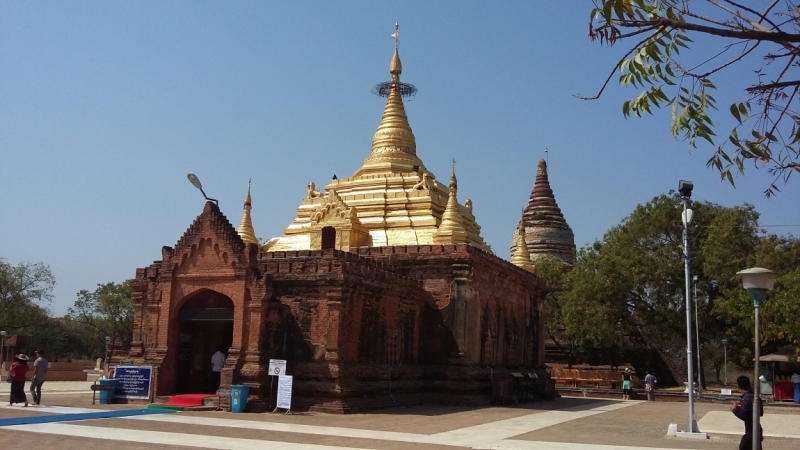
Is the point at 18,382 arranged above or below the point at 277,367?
below

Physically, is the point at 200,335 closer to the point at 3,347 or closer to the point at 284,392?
the point at 284,392

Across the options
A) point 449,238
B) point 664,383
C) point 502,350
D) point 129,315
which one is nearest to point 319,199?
point 449,238

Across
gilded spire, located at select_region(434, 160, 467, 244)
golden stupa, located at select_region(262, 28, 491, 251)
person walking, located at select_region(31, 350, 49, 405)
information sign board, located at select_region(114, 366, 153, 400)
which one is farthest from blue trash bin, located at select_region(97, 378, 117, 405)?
gilded spire, located at select_region(434, 160, 467, 244)

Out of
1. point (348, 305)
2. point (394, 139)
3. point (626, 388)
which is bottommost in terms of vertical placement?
point (626, 388)

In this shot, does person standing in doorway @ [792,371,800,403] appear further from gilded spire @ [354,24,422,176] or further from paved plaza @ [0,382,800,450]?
gilded spire @ [354,24,422,176]

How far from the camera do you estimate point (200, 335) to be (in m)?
26.0

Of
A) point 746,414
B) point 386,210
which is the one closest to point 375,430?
point 746,414

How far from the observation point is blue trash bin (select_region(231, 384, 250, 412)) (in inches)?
830

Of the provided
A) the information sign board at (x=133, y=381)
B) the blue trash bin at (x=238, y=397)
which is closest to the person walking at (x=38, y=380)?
the information sign board at (x=133, y=381)

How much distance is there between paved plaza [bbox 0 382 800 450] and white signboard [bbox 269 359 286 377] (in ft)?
3.54

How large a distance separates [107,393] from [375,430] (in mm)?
9522

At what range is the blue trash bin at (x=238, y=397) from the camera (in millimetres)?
21094

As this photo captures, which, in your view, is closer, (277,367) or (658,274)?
(277,367)

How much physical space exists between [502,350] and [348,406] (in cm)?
1056
